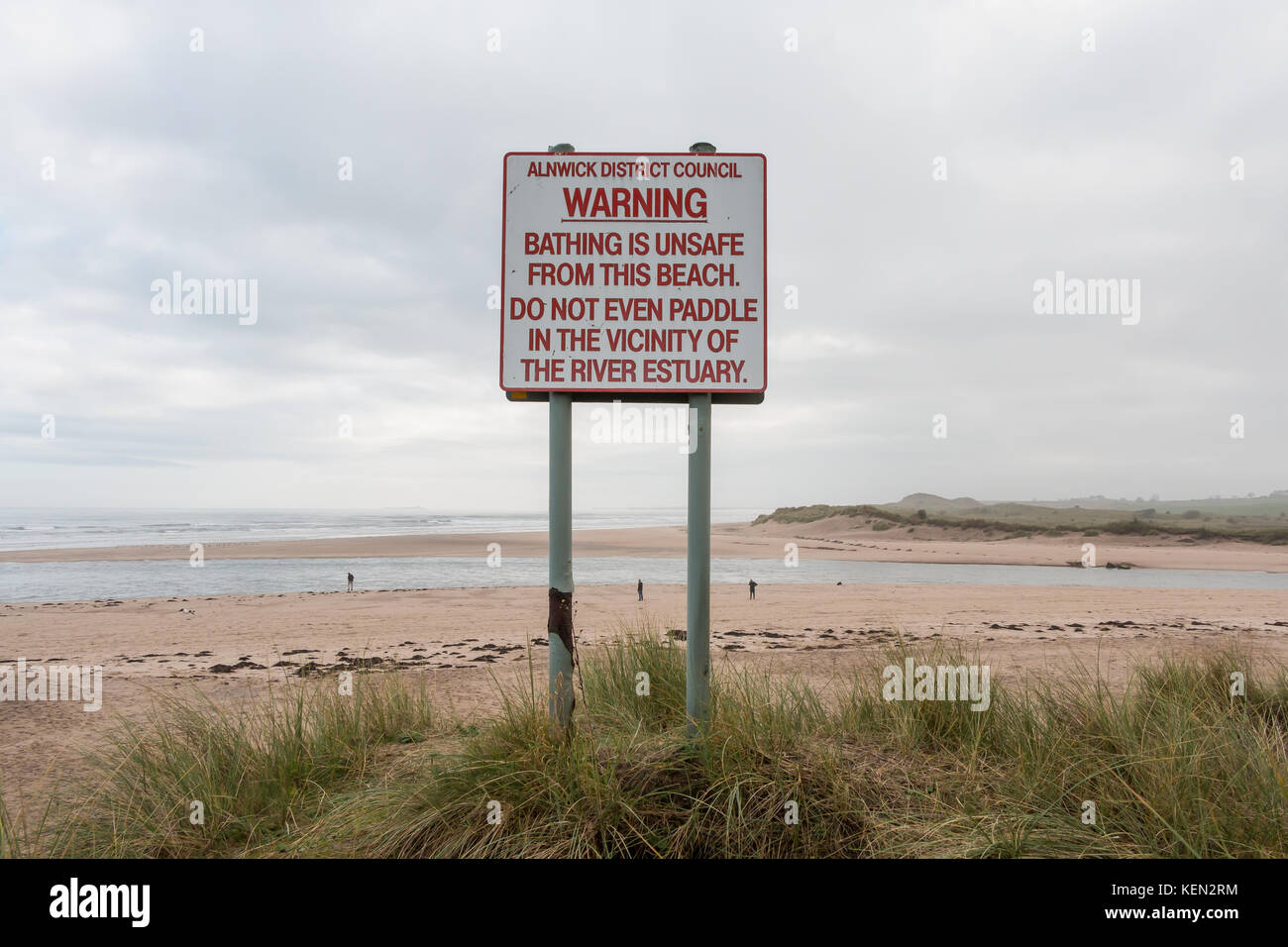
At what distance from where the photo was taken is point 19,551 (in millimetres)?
33406

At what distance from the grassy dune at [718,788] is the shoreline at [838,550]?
31.8 meters

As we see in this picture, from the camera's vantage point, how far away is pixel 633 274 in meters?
4.28

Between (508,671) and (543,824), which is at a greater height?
(543,824)

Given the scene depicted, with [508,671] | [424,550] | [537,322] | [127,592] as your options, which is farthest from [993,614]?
[424,550]

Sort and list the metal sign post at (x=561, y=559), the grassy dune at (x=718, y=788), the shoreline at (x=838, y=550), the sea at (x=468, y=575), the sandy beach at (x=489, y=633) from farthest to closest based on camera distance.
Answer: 1. the shoreline at (x=838, y=550)
2. the sea at (x=468, y=575)
3. the sandy beach at (x=489, y=633)
4. the metal sign post at (x=561, y=559)
5. the grassy dune at (x=718, y=788)

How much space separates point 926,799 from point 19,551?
148 feet

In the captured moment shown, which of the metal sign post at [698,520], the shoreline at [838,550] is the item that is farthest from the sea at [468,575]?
the metal sign post at [698,520]

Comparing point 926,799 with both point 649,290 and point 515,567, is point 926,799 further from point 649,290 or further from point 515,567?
point 515,567

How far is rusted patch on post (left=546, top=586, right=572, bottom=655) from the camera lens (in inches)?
162

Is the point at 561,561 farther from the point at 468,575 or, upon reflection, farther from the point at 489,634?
the point at 468,575

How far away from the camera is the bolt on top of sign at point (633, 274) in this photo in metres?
4.26

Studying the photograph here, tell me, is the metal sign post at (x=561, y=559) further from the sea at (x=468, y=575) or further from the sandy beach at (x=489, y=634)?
the sea at (x=468, y=575)

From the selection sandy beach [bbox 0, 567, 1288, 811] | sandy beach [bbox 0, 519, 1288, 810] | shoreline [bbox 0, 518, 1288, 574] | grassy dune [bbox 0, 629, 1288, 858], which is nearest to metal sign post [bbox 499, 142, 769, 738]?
grassy dune [bbox 0, 629, 1288, 858]

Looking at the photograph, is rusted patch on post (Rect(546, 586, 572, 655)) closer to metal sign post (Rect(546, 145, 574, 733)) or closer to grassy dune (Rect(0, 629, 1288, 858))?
metal sign post (Rect(546, 145, 574, 733))
